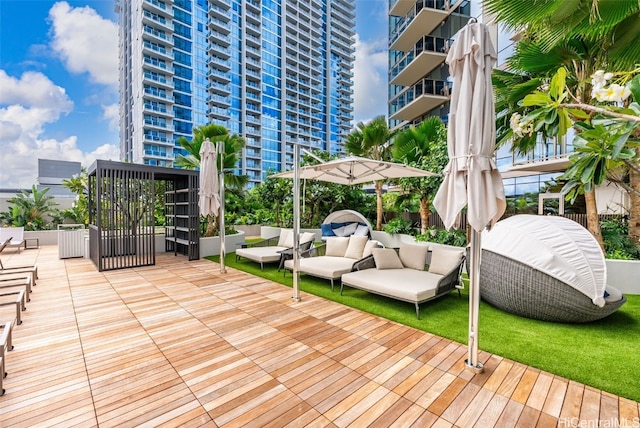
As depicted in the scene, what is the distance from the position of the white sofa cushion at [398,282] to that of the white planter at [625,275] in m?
3.58

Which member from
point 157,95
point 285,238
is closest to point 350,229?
point 285,238

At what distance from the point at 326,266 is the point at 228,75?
49.9m

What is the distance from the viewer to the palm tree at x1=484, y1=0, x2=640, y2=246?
336cm

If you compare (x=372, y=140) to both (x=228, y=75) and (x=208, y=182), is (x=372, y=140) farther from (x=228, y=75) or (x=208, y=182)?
(x=228, y=75)

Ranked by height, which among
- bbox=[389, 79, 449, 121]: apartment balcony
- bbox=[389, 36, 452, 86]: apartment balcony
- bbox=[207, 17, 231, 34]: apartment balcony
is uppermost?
bbox=[207, 17, 231, 34]: apartment balcony

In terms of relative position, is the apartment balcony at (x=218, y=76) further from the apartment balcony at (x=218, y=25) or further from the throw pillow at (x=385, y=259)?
the throw pillow at (x=385, y=259)

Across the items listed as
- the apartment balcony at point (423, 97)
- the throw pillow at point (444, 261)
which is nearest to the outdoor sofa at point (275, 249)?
the throw pillow at point (444, 261)

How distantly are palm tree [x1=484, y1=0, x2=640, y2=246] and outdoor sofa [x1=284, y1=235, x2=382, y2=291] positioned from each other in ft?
11.1

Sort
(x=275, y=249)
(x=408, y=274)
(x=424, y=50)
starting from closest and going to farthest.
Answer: (x=408, y=274) < (x=275, y=249) < (x=424, y=50)

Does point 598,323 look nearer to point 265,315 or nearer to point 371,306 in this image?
point 371,306

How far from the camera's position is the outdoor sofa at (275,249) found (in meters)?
7.43

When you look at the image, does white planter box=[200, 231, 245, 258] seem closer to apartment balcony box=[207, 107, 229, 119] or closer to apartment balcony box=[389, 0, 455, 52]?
apartment balcony box=[389, 0, 455, 52]

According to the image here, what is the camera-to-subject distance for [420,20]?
17.4 metres

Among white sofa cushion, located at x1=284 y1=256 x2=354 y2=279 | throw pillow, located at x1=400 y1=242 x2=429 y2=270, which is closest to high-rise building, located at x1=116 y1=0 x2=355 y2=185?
white sofa cushion, located at x1=284 y1=256 x2=354 y2=279
